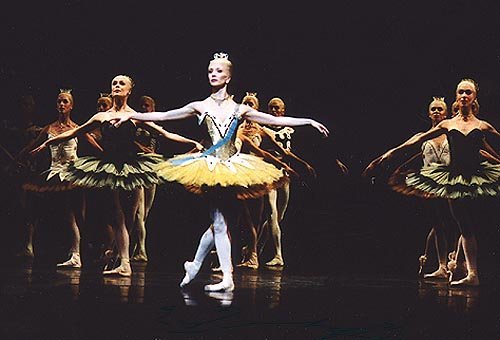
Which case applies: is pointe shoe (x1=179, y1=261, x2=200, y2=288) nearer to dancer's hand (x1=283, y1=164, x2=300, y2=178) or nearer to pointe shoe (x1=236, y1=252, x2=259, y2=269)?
dancer's hand (x1=283, y1=164, x2=300, y2=178)

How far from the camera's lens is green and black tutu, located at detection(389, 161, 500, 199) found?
6660 mm

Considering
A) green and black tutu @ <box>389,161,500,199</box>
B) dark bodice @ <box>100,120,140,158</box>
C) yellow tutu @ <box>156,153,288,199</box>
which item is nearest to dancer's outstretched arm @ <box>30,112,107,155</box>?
dark bodice @ <box>100,120,140,158</box>

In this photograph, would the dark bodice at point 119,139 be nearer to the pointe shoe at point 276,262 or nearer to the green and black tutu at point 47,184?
the green and black tutu at point 47,184

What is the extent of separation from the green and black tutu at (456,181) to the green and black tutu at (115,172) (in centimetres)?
181

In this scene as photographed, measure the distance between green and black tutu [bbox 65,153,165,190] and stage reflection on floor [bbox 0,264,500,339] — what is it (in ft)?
2.04

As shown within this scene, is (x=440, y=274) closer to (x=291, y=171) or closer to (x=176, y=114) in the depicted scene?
(x=291, y=171)

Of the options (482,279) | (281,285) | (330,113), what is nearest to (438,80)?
(330,113)

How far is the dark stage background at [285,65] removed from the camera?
31.0ft

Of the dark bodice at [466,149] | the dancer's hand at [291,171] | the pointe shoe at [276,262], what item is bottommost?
the pointe shoe at [276,262]

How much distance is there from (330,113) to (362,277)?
3563 mm

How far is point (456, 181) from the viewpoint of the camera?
674 cm

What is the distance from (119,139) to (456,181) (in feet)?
7.44

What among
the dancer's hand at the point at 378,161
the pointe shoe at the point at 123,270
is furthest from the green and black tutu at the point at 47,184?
the dancer's hand at the point at 378,161

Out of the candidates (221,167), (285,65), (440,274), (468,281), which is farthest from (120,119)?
(285,65)
